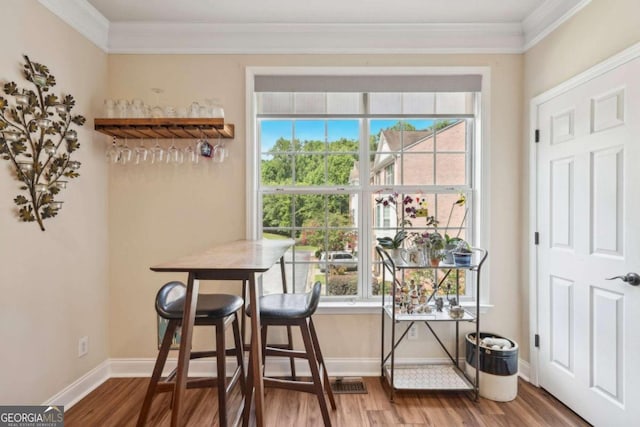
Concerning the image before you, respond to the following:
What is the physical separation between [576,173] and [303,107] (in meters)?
1.87

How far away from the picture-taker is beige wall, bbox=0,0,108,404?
176 centimetres

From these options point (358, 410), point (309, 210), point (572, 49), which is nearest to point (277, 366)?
point (358, 410)

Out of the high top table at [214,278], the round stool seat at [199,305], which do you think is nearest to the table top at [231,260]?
the high top table at [214,278]

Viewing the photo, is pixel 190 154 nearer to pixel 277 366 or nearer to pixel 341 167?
pixel 341 167

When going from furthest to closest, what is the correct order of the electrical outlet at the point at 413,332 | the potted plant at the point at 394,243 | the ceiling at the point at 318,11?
the electrical outlet at the point at 413,332 < the potted plant at the point at 394,243 < the ceiling at the point at 318,11

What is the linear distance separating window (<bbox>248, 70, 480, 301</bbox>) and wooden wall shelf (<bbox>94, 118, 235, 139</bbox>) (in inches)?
16.7

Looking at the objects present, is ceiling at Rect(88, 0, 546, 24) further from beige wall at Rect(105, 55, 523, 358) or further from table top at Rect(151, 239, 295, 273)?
table top at Rect(151, 239, 295, 273)

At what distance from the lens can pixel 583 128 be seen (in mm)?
1990

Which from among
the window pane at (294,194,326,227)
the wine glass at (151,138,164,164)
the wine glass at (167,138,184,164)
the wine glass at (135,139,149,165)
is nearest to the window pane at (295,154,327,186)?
the window pane at (294,194,326,227)

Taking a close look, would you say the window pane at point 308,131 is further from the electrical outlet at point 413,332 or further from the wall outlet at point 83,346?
the wall outlet at point 83,346

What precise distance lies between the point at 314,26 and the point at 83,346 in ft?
9.02

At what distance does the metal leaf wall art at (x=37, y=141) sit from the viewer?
1759 millimetres

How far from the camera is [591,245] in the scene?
1949 millimetres

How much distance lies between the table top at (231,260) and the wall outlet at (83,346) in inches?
46.7
